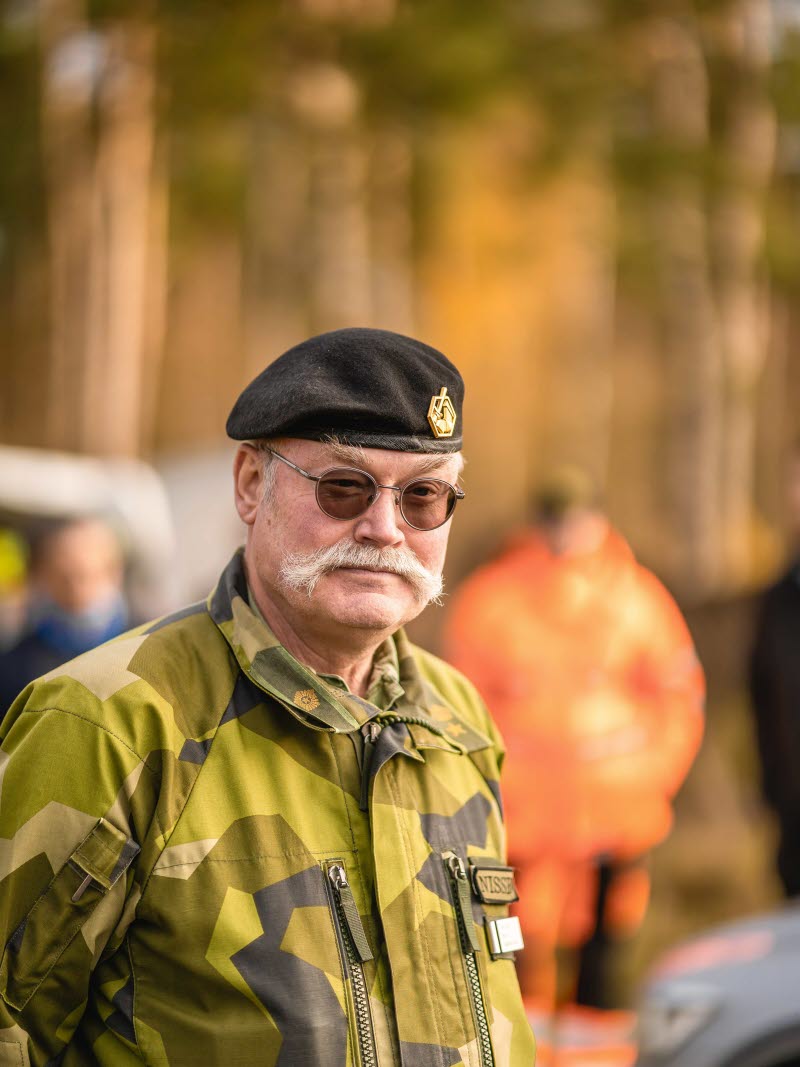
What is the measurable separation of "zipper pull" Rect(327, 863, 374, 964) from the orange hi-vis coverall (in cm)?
364

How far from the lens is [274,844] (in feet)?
6.23

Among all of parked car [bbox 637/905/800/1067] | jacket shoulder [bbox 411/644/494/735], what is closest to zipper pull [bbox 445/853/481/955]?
jacket shoulder [bbox 411/644/494/735]

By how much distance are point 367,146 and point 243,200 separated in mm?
4448

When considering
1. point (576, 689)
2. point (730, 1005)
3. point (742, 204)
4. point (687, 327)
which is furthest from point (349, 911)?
point (687, 327)

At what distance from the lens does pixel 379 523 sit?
207cm

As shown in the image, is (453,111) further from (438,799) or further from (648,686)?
(438,799)

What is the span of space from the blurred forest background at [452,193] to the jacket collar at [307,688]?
19.3 feet

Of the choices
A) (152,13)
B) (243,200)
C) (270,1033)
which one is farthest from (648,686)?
(243,200)

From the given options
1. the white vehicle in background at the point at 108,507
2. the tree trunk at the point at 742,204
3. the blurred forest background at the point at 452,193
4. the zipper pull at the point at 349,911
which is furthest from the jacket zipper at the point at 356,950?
the tree trunk at the point at 742,204

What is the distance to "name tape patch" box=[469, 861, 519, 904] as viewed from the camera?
6.91 feet

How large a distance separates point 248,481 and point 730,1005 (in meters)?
2.23

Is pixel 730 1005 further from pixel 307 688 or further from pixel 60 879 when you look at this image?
pixel 60 879

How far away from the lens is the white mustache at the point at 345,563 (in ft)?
6.72

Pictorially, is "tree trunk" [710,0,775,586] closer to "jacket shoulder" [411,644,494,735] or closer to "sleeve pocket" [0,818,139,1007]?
"jacket shoulder" [411,644,494,735]
